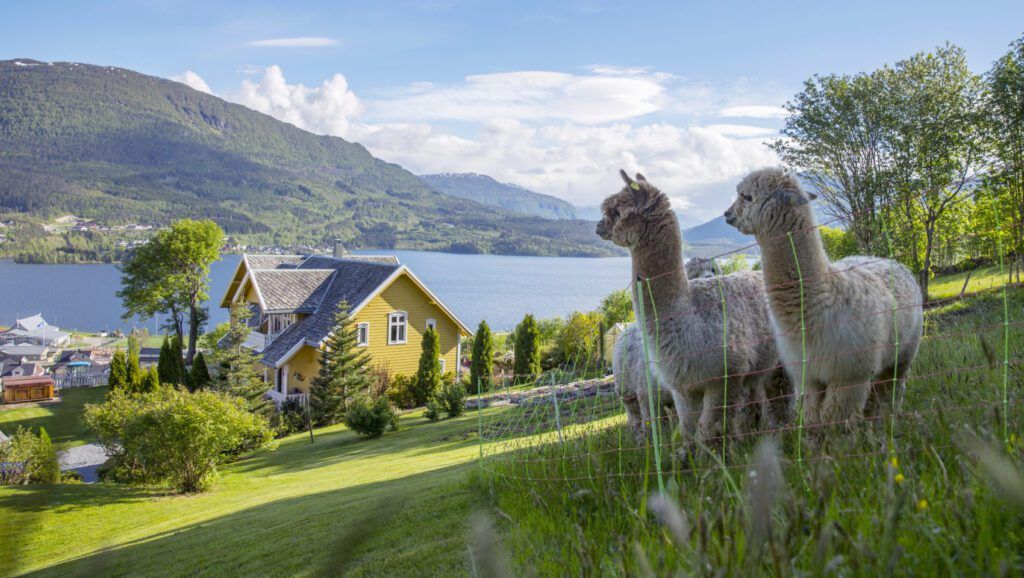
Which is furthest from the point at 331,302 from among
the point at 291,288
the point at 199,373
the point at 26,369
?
the point at 26,369

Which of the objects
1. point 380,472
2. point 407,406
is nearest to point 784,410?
point 380,472

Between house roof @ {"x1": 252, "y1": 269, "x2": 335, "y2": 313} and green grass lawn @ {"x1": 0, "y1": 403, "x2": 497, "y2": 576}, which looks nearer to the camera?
green grass lawn @ {"x1": 0, "y1": 403, "x2": 497, "y2": 576}

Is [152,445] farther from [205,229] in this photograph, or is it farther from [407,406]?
[205,229]

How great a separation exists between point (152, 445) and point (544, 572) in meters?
16.5

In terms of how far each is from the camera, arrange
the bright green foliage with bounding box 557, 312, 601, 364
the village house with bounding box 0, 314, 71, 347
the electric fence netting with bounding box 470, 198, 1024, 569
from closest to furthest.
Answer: the electric fence netting with bounding box 470, 198, 1024, 569
the bright green foliage with bounding box 557, 312, 601, 364
the village house with bounding box 0, 314, 71, 347

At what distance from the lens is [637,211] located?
5645mm

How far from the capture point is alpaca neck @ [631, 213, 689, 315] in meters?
5.59

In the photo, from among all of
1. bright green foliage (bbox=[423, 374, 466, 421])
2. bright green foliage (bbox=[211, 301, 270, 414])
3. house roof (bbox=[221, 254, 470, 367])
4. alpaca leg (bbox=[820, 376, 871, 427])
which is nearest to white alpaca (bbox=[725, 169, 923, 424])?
alpaca leg (bbox=[820, 376, 871, 427])

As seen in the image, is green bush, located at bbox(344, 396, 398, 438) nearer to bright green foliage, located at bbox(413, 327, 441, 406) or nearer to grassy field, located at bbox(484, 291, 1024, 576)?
bright green foliage, located at bbox(413, 327, 441, 406)

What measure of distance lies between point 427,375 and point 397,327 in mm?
4193

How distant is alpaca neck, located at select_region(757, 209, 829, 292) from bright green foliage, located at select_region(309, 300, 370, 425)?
25.4 metres

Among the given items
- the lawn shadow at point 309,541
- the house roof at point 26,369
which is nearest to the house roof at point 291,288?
the lawn shadow at point 309,541

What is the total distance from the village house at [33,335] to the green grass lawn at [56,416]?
39.3 m

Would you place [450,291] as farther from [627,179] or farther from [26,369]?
[627,179]
